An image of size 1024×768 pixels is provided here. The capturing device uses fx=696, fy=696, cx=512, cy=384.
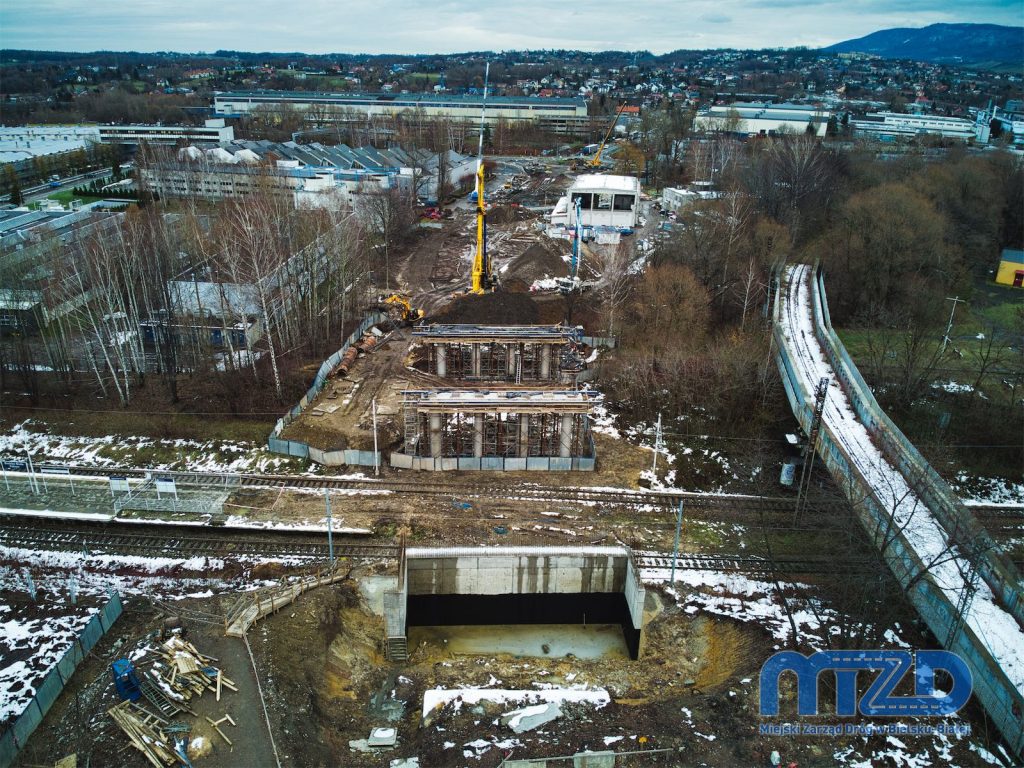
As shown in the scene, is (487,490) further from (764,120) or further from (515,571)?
(764,120)

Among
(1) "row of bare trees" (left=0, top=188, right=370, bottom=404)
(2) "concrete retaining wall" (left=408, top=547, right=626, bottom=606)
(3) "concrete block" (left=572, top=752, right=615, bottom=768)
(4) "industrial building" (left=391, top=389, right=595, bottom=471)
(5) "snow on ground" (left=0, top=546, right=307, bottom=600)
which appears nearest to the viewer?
(3) "concrete block" (left=572, top=752, right=615, bottom=768)

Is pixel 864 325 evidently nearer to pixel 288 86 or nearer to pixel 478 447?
pixel 478 447

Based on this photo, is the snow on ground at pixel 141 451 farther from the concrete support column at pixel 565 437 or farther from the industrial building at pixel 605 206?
the industrial building at pixel 605 206

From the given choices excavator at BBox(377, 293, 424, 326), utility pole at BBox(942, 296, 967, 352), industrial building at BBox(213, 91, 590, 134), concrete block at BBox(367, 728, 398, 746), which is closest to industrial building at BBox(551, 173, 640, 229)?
excavator at BBox(377, 293, 424, 326)

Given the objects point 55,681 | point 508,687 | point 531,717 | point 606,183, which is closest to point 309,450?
point 55,681

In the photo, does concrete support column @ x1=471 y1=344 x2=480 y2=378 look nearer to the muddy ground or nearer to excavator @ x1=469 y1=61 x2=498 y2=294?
excavator @ x1=469 y1=61 x2=498 y2=294
